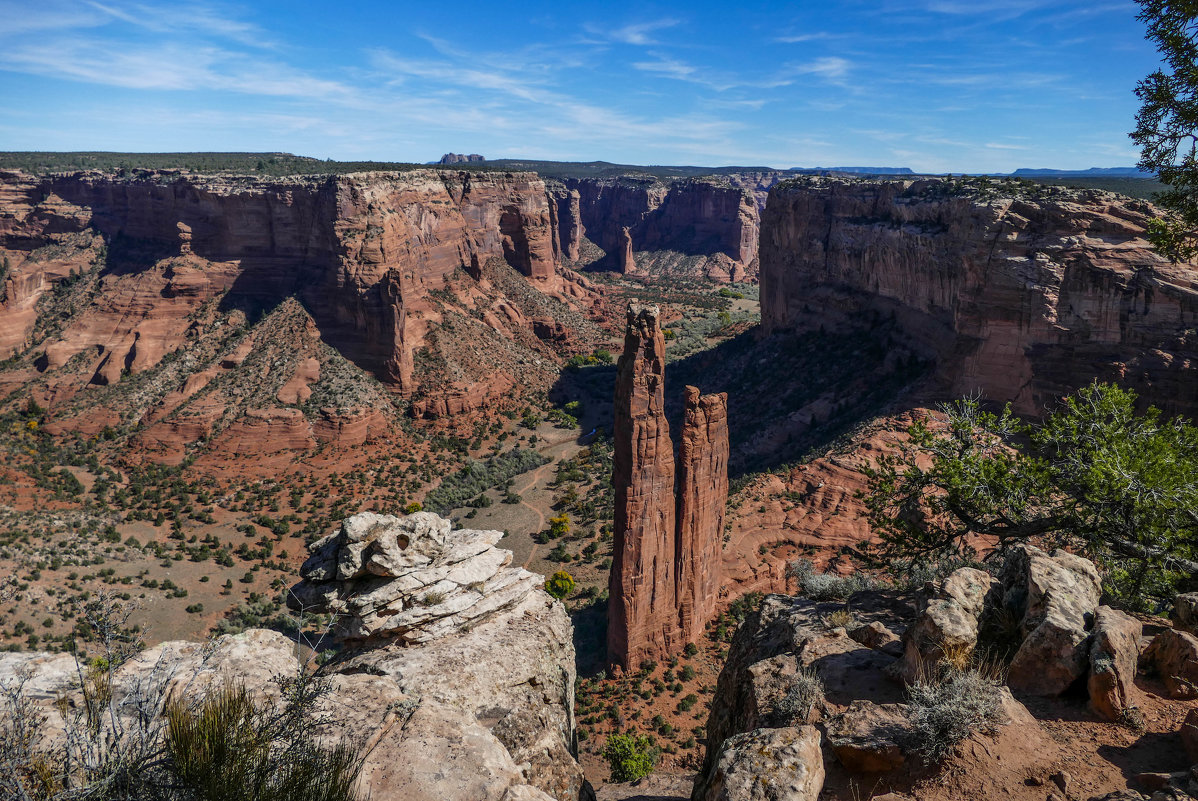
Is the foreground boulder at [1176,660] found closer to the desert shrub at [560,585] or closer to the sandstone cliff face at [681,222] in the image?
the desert shrub at [560,585]

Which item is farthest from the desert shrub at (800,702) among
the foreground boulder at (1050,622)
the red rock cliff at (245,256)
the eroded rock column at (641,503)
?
the red rock cliff at (245,256)

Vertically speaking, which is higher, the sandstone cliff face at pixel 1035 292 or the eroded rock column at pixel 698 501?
the sandstone cliff face at pixel 1035 292

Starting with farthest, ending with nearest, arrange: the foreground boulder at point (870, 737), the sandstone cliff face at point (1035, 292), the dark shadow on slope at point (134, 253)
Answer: the dark shadow on slope at point (134, 253) → the sandstone cliff face at point (1035, 292) → the foreground boulder at point (870, 737)

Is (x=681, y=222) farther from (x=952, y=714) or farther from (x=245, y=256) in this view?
(x=952, y=714)

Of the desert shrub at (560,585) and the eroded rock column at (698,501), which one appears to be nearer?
the eroded rock column at (698,501)

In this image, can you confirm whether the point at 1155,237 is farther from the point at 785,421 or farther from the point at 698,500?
the point at 785,421

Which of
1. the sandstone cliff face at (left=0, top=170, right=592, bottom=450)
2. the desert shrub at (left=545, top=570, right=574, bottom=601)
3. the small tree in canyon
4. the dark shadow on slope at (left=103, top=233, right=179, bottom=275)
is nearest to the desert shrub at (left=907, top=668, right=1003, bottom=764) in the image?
the small tree in canyon

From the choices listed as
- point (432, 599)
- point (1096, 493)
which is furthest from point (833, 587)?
point (432, 599)
